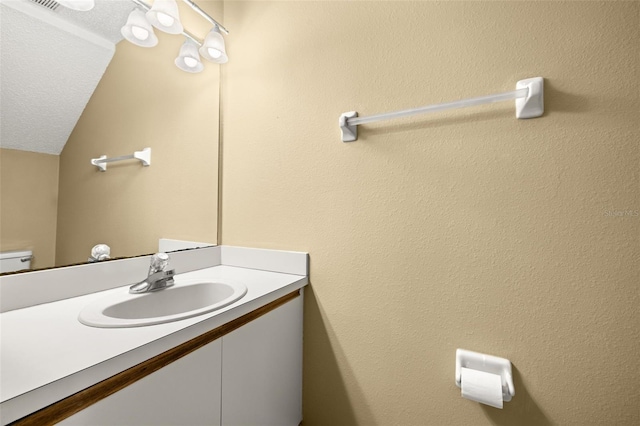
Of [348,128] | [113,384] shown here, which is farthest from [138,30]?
[113,384]

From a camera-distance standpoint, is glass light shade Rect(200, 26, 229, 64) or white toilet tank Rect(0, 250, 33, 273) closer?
white toilet tank Rect(0, 250, 33, 273)

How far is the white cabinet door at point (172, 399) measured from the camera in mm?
472

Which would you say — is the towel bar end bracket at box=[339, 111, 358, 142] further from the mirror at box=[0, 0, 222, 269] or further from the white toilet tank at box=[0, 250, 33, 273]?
the white toilet tank at box=[0, 250, 33, 273]

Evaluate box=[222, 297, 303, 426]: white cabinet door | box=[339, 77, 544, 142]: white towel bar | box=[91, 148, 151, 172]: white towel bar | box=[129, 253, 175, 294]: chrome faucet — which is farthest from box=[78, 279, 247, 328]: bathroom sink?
box=[339, 77, 544, 142]: white towel bar

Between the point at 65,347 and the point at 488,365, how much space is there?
3.26 feet

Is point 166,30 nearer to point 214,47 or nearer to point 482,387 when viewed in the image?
point 214,47

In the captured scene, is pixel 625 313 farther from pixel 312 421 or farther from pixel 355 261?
pixel 312 421

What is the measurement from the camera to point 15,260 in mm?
727

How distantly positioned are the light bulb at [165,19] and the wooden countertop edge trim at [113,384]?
41.4 inches

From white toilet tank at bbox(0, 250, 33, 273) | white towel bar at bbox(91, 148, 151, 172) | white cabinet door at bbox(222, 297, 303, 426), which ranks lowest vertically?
white cabinet door at bbox(222, 297, 303, 426)

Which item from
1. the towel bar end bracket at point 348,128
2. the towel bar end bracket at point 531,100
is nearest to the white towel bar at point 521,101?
the towel bar end bracket at point 531,100

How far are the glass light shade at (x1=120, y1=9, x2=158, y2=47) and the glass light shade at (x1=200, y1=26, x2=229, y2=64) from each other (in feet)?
0.61

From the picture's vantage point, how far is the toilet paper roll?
2.26 feet

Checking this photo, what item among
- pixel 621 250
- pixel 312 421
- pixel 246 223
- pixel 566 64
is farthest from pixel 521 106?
pixel 312 421
